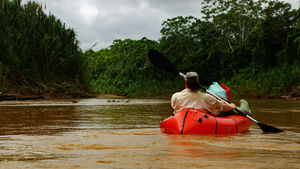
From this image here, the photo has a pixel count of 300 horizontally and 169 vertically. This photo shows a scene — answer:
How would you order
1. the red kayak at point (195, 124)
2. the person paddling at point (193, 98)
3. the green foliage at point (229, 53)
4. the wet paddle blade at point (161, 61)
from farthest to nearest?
the green foliage at point (229, 53), the wet paddle blade at point (161, 61), the person paddling at point (193, 98), the red kayak at point (195, 124)

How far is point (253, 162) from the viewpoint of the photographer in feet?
9.37

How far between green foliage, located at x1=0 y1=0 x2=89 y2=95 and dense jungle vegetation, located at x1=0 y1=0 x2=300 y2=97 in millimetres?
43

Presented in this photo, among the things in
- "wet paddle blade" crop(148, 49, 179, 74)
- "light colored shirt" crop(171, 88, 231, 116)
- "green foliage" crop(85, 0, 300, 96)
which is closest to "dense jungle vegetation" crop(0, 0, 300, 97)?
"green foliage" crop(85, 0, 300, 96)

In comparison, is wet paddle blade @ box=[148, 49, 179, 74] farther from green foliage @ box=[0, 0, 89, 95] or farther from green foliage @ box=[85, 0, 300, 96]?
green foliage @ box=[85, 0, 300, 96]

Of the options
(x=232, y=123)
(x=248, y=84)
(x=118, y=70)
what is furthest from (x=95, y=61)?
(x=232, y=123)

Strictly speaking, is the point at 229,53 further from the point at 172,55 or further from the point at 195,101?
the point at 195,101

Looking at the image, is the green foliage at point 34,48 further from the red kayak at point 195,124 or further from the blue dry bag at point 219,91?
the red kayak at point 195,124

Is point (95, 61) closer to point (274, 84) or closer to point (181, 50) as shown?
point (181, 50)

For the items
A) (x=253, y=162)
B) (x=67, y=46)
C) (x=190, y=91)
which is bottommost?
(x=253, y=162)

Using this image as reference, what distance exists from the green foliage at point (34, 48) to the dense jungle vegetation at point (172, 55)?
43 millimetres

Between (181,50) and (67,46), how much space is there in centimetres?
1803

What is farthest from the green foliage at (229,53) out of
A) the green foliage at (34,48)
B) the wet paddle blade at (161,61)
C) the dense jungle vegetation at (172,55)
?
the wet paddle blade at (161,61)

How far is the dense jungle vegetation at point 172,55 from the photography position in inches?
740

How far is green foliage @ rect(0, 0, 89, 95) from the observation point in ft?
58.3
